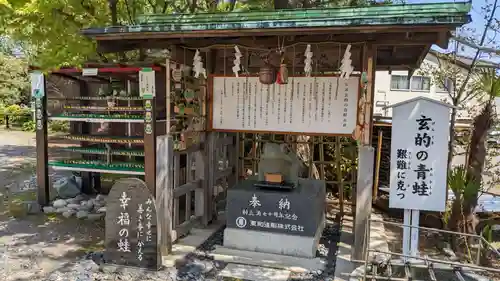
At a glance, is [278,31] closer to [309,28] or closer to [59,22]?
[309,28]

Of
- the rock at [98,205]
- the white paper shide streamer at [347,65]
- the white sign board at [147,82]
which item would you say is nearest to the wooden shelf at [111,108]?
the white sign board at [147,82]

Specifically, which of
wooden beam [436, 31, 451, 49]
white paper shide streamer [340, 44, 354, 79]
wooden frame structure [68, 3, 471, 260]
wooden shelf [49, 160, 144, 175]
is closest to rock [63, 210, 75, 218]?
wooden shelf [49, 160, 144, 175]

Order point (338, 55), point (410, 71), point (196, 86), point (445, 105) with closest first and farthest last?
point (445, 105) → point (338, 55) → point (196, 86) → point (410, 71)

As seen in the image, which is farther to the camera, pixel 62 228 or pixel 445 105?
pixel 62 228

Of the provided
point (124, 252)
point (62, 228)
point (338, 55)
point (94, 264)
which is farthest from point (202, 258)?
point (338, 55)

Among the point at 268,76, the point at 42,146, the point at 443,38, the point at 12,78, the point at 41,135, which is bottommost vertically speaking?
the point at 42,146

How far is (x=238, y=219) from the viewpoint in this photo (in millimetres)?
6402

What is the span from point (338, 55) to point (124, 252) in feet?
15.8

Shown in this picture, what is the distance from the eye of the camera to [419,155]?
5.30 meters

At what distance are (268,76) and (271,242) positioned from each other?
276 cm

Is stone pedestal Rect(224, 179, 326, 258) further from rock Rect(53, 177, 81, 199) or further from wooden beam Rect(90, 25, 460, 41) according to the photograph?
rock Rect(53, 177, 81, 199)

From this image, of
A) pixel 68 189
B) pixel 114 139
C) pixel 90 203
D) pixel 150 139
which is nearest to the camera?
pixel 150 139

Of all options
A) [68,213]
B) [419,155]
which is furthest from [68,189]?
[419,155]

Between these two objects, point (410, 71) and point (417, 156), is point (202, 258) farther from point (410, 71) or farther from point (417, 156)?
point (410, 71)
